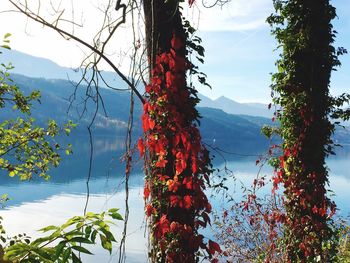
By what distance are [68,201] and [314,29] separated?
53.1 metres

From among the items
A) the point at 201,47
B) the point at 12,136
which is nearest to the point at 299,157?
the point at 201,47

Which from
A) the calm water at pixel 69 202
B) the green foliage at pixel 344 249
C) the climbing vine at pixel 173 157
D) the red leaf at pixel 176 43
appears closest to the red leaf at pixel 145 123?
the climbing vine at pixel 173 157

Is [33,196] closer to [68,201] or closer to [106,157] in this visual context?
[68,201]

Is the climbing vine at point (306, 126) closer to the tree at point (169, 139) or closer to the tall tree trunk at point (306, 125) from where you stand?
the tall tree trunk at point (306, 125)

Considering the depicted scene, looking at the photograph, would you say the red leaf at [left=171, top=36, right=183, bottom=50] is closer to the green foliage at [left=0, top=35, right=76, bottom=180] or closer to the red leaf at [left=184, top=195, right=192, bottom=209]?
the red leaf at [left=184, top=195, right=192, bottom=209]

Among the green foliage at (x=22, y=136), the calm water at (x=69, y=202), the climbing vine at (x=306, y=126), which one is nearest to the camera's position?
the climbing vine at (x=306, y=126)

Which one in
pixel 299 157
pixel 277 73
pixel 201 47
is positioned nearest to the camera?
pixel 201 47

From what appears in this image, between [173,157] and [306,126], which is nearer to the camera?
[173,157]

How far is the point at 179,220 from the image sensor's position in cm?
372

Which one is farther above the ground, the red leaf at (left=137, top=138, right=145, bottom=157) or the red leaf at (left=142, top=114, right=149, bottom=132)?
the red leaf at (left=142, top=114, right=149, bottom=132)

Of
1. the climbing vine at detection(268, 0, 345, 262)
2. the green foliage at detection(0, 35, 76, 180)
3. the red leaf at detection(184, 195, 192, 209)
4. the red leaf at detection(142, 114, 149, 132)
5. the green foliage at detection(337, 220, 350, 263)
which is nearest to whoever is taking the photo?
the red leaf at detection(184, 195, 192, 209)


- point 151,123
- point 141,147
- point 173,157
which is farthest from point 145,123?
point 173,157

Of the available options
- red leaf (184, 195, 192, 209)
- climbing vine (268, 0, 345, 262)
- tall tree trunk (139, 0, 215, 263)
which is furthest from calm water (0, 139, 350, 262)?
red leaf (184, 195, 192, 209)

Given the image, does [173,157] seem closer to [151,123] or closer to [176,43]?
[151,123]
